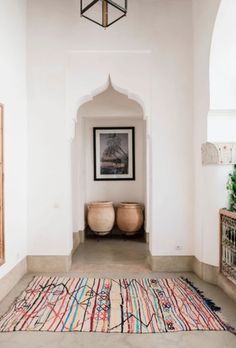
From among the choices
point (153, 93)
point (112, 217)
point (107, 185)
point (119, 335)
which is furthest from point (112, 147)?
point (119, 335)

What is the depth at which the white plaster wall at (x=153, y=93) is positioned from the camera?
14.5 feet

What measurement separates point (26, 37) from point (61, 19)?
62 centimetres

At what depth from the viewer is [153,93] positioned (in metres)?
4.44

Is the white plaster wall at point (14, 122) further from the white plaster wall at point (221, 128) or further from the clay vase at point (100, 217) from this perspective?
the white plaster wall at point (221, 128)

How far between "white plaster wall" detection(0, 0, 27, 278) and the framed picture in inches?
110

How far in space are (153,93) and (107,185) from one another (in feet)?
10.5

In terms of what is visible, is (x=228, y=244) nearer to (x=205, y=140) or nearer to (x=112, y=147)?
(x=205, y=140)

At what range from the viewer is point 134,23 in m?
4.42

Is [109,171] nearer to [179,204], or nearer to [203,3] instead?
[179,204]

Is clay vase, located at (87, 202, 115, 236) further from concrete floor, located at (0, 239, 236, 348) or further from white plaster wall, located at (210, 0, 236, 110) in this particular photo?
white plaster wall, located at (210, 0, 236, 110)

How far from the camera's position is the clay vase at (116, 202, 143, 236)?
21.1 feet

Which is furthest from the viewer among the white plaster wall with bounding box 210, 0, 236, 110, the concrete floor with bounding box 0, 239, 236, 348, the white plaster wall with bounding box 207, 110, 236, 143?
the white plaster wall with bounding box 207, 110, 236, 143

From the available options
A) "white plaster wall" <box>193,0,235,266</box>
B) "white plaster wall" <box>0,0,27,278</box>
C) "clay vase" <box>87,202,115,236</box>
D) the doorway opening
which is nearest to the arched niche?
the doorway opening

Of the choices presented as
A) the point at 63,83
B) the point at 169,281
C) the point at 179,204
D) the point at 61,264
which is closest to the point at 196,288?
the point at 169,281
